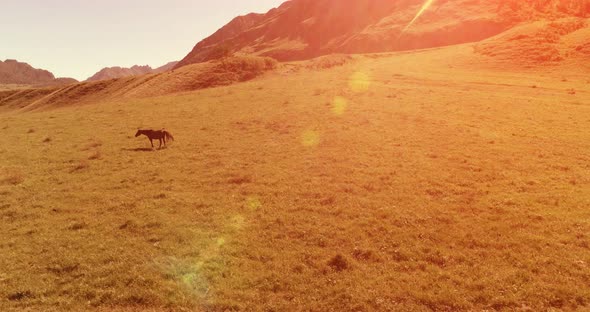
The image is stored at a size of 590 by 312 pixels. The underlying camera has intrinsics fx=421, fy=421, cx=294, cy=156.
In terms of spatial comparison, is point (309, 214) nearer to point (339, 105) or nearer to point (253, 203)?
point (253, 203)

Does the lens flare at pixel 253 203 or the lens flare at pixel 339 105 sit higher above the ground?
the lens flare at pixel 339 105

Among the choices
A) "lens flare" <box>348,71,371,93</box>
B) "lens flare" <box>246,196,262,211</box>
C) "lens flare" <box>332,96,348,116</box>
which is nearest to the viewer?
"lens flare" <box>246,196,262,211</box>

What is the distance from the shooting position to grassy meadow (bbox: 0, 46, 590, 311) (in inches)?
551

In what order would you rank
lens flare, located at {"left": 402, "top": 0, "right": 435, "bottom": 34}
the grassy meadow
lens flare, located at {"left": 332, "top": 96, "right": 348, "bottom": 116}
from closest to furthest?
the grassy meadow < lens flare, located at {"left": 332, "top": 96, "right": 348, "bottom": 116} < lens flare, located at {"left": 402, "top": 0, "right": 435, "bottom": 34}

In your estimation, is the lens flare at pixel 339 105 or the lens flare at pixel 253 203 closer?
the lens flare at pixel 253 203

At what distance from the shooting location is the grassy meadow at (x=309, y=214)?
14.0m

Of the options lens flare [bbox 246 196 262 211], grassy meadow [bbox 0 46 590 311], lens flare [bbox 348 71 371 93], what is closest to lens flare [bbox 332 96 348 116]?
grassy meadow [bbox 0 46 590 311]

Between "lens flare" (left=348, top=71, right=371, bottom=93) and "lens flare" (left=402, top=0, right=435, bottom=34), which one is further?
"lens flare" (left=402, top=0, right=435, bottom=34)

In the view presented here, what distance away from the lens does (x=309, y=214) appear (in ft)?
65.2

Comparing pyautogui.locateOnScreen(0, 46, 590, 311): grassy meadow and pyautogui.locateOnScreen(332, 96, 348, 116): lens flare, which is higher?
pyautogui.locateOnScreen(332, 96, 348, 116): lens flare

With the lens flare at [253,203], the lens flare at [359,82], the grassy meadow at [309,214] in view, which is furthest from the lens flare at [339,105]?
the lens flare at [253,203]

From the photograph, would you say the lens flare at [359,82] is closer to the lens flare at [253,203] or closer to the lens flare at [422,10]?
the lens flare at [253,203]

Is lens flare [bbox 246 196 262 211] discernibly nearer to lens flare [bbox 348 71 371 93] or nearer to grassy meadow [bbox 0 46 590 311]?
grassy meadow [bbox 0 46 590 311]

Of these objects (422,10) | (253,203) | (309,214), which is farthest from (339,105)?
(422,10)
